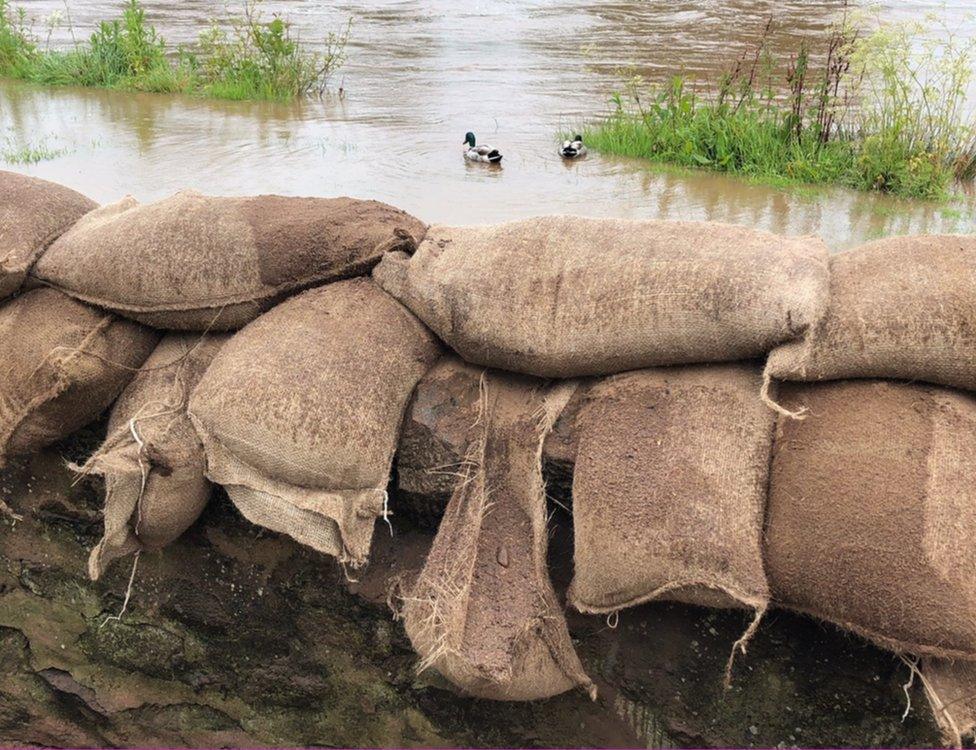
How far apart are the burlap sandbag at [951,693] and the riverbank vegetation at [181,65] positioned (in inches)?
344

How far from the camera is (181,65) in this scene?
32.2ft

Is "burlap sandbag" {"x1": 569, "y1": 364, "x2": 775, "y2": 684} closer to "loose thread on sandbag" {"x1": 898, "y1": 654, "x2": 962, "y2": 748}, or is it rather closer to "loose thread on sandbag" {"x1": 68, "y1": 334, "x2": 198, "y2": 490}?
"loose thread on sandbag" {"x1": 898, "y1": 654, "x2": 962, "y2": 748}

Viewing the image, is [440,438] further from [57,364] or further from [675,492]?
[57,364]

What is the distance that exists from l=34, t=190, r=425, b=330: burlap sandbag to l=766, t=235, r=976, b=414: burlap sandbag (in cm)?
93

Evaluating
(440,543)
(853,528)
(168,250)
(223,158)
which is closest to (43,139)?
(223,158)

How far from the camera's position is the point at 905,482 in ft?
5.16

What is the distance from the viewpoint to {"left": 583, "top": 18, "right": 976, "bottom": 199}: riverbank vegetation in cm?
659

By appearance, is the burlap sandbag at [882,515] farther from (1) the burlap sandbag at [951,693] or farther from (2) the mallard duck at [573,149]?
(2) the mallard duck at [573,149]

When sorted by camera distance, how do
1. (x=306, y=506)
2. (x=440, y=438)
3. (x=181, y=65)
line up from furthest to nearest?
(x=181, y=65) < (x=440, y=438) < (x=306, y=506)

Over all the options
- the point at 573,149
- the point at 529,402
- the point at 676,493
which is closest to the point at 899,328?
the point at 676,493

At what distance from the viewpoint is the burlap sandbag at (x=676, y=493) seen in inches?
64.5

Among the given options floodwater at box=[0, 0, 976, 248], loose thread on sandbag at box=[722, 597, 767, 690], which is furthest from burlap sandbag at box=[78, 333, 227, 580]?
floodwater at box=[0, 0, 976, 248]

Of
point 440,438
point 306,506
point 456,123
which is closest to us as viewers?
point 306,506

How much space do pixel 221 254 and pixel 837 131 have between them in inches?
245
